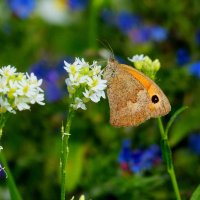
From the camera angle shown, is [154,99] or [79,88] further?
[154,99]

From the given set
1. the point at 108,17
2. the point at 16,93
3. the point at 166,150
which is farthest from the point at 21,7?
the point at 16,93

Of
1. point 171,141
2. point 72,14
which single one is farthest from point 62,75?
point 72,14

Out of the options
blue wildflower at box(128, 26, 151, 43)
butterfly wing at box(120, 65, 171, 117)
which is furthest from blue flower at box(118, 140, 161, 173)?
blue wildflower at box(128, 26, 151, 43)

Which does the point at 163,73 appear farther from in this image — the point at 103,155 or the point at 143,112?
the point at 143,112

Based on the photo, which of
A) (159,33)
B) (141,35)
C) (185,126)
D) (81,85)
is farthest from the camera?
(141,35)

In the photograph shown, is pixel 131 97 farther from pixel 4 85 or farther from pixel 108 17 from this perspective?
pixel 108 17

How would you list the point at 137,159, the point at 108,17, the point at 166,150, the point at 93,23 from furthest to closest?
1. the point at 108,17
2. the point at 93,23
3. the point at 137,159
4. the point at 166,150
